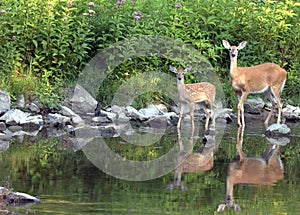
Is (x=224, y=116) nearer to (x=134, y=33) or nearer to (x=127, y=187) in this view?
(x=134, y=33)

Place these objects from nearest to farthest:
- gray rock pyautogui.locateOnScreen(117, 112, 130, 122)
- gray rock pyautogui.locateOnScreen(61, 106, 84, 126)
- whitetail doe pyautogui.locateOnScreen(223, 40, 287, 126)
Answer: gray rock pyautogui.locateOnScreen(61, 106, 84, 126) → gray rock pyautogui.locateOnScreen(117, 112, 130, 122) → whitetail doe pyautogui.locateOnScreen(223, 40, 287, 126)

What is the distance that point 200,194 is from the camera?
9.02 metres

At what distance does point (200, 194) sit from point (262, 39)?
11063 mm

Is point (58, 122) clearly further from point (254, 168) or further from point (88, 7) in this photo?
point (254, 168)

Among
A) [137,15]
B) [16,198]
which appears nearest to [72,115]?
[137,15]

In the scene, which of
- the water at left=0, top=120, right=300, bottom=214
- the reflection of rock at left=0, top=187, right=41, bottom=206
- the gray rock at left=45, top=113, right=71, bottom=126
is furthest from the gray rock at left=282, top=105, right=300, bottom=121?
the reflection of rock at left=0, top=187, right=41, bottom=206

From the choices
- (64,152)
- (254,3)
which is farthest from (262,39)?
(64,152)

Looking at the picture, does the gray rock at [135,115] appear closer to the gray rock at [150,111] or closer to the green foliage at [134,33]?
the gray rock at [150,111]

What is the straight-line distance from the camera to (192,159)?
38.8 feet

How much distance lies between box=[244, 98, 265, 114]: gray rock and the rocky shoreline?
626mm

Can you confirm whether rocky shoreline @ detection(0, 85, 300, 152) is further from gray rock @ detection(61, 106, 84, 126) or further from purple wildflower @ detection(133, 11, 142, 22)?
purple wildflower @ detection(133, 11, 142, 22)

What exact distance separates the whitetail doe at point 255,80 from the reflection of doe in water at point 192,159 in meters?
3.24

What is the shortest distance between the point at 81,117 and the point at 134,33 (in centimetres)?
254

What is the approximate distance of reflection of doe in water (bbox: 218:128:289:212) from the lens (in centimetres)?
941
